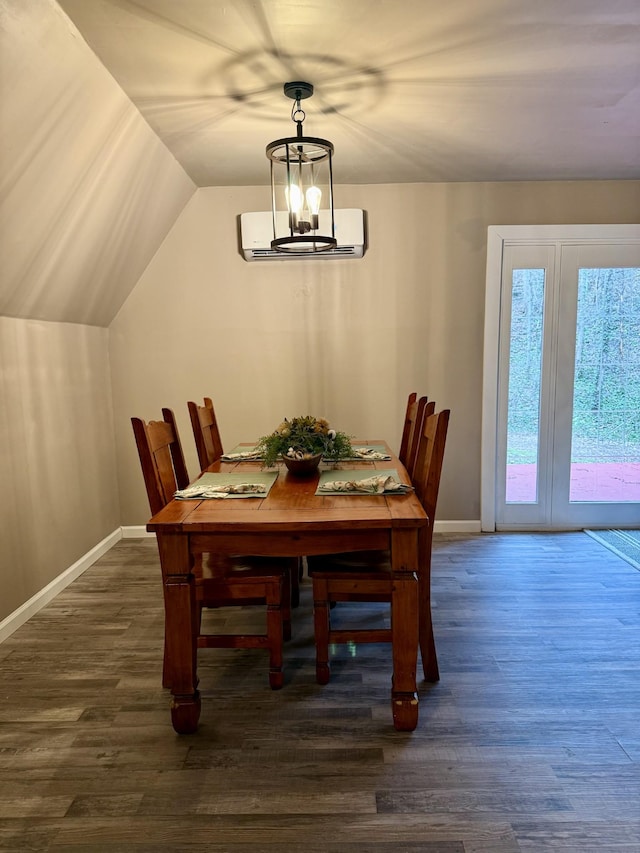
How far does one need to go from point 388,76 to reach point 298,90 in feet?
1.23

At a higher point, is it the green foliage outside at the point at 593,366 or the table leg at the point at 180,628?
the green foliage outside at the point at 593,366

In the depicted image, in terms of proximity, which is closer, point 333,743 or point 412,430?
point 333,743

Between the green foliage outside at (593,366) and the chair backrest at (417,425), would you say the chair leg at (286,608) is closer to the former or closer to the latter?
the chair backrest at (417,425)

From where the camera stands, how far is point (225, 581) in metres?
2.05

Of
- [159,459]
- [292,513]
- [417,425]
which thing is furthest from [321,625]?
[417,425]

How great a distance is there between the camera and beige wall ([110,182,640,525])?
371cm

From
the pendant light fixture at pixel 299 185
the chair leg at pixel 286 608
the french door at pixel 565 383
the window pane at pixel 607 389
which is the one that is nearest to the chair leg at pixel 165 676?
the chair leg at pixel 286 608

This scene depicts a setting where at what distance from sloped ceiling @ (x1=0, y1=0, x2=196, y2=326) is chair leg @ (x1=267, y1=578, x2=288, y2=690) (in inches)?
70.7

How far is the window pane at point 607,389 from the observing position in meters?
3.76

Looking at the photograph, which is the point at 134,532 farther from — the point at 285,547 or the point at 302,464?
the point at 285,547

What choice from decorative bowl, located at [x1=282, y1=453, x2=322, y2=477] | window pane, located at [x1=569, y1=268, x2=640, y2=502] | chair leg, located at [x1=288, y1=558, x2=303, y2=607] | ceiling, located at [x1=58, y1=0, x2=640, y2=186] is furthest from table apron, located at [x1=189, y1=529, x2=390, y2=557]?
window pane, located at [x1=569, y1=268, x2=640, y2=502]

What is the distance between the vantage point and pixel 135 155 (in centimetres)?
276

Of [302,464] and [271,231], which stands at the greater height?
[271,231]

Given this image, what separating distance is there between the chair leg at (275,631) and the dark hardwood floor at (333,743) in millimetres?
63
